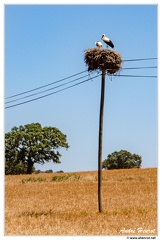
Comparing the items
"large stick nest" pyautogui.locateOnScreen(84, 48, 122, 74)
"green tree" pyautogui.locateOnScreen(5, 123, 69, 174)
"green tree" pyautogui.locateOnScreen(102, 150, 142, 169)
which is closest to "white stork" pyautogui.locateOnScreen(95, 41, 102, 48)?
"large stick nest" pyautogui.locateOnScreen(84, 48, 122, 74)

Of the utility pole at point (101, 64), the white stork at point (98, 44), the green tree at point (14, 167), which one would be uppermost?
the white stork at point (98, 44)

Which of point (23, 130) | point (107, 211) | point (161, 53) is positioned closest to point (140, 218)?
point (107, 211)

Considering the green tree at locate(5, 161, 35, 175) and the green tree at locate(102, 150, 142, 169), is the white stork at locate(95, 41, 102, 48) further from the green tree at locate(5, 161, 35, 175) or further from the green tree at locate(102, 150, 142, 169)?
the green tree at locate(102, 150, 142, 169)

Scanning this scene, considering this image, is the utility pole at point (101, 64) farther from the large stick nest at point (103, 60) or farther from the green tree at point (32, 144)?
the green tree at point (32, 144)

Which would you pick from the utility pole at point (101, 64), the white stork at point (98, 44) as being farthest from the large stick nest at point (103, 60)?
the white stork at point (98, 44)

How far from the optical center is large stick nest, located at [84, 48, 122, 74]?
44.7ft

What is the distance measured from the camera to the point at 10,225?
11.7 m

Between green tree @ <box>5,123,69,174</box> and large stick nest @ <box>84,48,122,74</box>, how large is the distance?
37127 millimetres

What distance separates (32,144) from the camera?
5500cm

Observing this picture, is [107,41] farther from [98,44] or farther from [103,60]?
[103,60]

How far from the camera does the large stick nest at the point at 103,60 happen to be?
537 inches

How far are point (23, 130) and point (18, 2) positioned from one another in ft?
154

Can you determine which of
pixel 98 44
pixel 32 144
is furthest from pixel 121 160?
pixel 98 44

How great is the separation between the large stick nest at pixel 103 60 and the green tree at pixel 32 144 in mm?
37127
